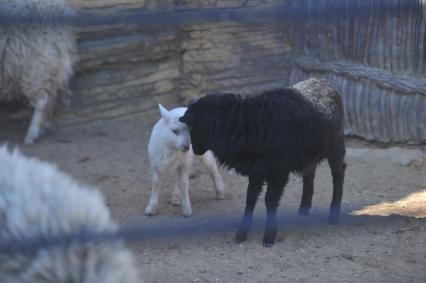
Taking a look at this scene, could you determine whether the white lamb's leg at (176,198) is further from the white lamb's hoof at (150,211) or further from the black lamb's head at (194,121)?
the black lamb's head at (194,121)

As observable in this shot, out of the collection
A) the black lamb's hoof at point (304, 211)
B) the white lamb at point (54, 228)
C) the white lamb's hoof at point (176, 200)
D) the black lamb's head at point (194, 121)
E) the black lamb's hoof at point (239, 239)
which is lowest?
the white lamb's hoof at point (176, 200)

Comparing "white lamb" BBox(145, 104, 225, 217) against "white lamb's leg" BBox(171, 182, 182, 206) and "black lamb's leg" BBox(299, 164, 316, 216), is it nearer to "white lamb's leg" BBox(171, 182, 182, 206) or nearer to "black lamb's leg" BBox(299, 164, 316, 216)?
"white lamb's leg" BBox(171, 182, 182, 206)

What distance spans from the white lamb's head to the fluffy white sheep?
263 centimetres

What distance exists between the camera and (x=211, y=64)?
8.09 metres

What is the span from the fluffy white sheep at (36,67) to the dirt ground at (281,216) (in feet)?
1.32

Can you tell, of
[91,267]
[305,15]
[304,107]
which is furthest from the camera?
[304,107]

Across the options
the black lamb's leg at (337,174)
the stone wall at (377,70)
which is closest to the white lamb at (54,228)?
Answer: the black lamb's leg at (337,174)

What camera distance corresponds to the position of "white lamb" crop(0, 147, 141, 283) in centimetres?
186

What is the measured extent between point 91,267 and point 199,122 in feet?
10.1

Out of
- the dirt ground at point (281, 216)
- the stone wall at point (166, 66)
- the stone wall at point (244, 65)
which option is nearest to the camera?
the dirt ground at point (281, 216)

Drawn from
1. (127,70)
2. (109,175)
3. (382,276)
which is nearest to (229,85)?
Answer: (127,70)

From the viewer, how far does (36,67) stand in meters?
7.75

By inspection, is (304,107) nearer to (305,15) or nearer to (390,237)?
(390,237)

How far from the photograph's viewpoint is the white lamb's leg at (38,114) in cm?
785
